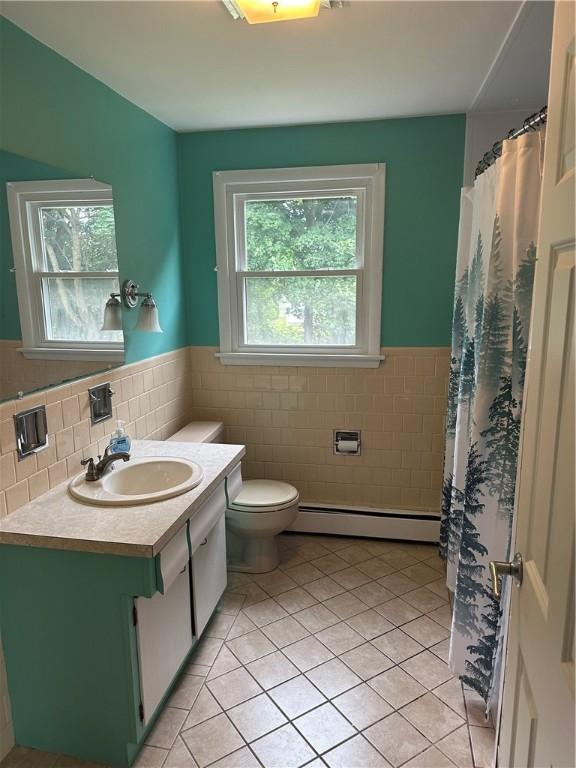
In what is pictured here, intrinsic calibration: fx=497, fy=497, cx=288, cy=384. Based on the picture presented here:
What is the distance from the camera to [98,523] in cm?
156

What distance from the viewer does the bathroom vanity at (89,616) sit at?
4.93ft

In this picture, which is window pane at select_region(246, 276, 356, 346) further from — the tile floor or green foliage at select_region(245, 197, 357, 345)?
the tile floor

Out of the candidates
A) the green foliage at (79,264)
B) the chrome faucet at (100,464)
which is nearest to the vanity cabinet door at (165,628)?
the chrome faucet at (100,464)

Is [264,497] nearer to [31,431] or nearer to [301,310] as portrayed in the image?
[301,310]

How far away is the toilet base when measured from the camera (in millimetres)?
2732

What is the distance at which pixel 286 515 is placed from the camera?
270 centimetres

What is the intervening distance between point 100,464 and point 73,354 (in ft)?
1.46

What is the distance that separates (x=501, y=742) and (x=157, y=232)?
2558mm

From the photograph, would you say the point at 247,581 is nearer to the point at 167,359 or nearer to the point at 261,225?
the point at 167,359

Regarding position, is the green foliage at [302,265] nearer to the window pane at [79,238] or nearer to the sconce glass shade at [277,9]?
the window pane at [79,238]

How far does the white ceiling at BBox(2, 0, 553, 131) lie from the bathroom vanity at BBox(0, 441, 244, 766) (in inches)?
64.0

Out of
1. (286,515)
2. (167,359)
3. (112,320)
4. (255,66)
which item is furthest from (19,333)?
(286,515)

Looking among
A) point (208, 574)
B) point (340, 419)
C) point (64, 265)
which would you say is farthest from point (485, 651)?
point (64, 265)

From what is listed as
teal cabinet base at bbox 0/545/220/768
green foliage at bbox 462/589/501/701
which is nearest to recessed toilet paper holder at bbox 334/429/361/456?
green foliage at bbox 462/589/501/701
